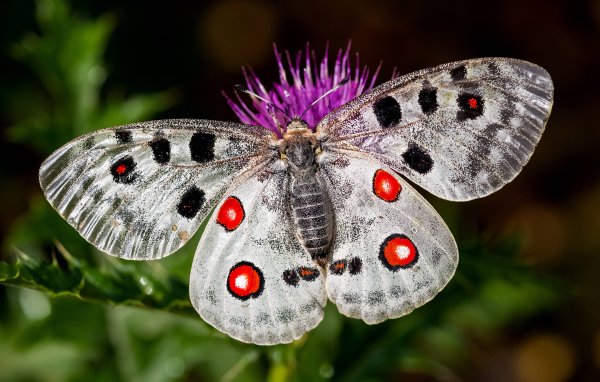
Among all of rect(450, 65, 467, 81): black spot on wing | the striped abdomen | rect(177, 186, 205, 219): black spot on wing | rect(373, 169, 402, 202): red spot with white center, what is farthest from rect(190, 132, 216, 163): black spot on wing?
rect(450, 65, 467, 81): black spot on wing

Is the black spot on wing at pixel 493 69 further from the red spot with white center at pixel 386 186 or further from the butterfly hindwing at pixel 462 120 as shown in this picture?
the red spot with white center at pixel 386 186

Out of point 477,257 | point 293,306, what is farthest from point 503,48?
point 293,306

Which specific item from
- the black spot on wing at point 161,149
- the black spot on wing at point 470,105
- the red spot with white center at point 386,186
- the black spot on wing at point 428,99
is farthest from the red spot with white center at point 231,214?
the black spot on wing at point 470,105

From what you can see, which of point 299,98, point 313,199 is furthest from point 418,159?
point 299,98

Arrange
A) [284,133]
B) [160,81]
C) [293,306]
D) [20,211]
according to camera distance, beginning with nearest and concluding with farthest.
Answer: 1. [293,306]
2. [284,133]
3. [20,211]
4. [160,81]

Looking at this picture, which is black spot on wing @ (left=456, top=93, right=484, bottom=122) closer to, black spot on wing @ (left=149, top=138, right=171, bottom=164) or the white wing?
the white wing

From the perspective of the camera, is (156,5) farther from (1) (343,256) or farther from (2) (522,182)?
(1) (343,256)
